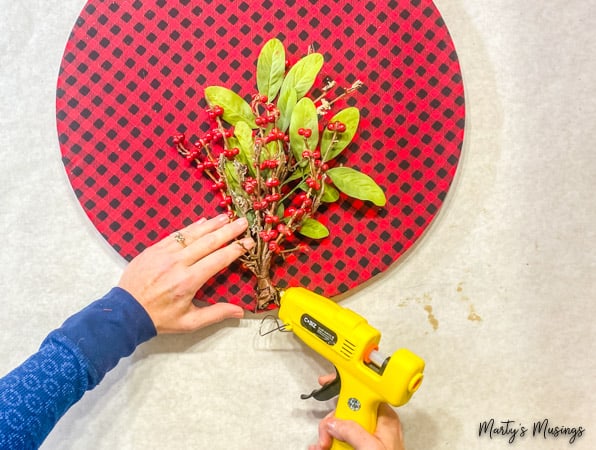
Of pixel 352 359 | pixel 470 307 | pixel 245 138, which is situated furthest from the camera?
pixel 470 307

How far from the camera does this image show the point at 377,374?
902 millimetres

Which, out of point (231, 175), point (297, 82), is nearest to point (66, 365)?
point (231, 175)

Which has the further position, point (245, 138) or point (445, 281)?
point (445, 281)

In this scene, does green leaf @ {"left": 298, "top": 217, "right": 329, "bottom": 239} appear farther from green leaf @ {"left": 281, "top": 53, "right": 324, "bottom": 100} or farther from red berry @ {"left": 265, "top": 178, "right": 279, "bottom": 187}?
green leaf @ {"left": 281, "top": 53, "right": 324, "bottom": 100}

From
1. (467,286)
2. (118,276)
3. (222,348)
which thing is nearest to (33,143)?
(118,276)

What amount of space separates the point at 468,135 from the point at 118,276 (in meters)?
0.77

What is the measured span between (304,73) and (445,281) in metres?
0.50

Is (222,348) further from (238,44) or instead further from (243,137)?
(238,44)

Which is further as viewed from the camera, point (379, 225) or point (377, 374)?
point (379, 225)

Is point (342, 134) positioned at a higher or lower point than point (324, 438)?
higher

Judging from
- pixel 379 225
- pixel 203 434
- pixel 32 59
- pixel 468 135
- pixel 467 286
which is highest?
pixel 32 59

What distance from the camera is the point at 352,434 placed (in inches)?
36.6

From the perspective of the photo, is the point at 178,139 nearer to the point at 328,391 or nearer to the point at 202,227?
the point at 202,227

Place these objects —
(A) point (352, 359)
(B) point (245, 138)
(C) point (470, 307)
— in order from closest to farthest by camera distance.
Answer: (A) point (352, 359) < (B) point (245, 138) < (C) point (470, 307)
